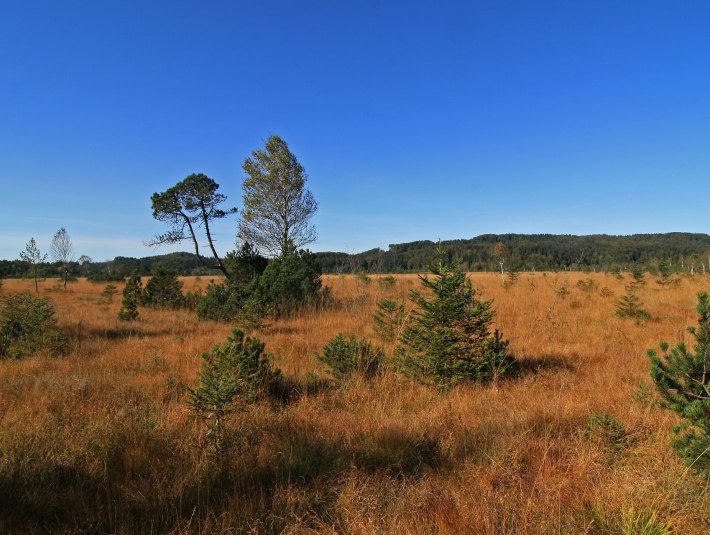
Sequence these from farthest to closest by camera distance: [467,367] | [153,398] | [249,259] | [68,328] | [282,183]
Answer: [282,183]
[249,259]
[68,328]
[467,367]
[153,398]

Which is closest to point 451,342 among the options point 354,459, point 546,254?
point 354,459

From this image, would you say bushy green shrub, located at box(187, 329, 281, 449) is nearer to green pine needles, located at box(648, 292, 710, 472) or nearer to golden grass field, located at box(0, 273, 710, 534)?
golden grass field, located at box(0, 273, 710, 534)

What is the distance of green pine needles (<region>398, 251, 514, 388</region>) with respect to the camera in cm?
410

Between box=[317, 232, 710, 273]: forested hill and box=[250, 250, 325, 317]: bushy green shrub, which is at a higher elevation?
box=[317, 232, 710, 273]: forested hill

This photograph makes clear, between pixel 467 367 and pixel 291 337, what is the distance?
13.3 ft

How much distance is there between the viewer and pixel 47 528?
1.85 meters

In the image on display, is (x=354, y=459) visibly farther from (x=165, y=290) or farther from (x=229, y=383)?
(x=165, y=290)

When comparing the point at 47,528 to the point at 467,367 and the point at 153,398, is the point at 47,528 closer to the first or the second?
the point at 153,398

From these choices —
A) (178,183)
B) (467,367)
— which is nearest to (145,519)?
(467,367)

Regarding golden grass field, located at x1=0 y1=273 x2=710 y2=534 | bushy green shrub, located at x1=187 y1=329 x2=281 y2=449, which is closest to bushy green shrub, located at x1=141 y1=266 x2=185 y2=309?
golden grass field, located at x1=0 y1=273 x2=710 y2=534

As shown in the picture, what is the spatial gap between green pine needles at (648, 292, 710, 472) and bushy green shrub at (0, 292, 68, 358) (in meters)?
7.82

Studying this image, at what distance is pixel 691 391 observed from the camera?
2.32m

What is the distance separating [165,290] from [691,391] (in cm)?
1492

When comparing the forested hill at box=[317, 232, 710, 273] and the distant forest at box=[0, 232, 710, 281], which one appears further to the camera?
the distant forest at box=[0, 232, 710, 281]
